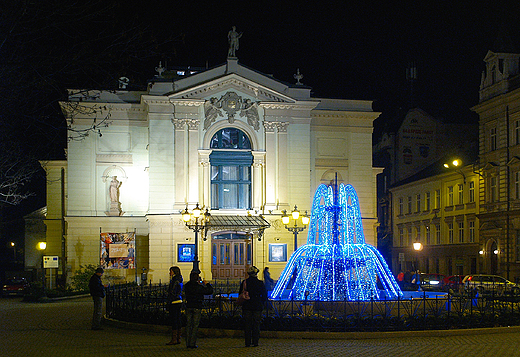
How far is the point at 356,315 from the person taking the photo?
1950 centimetres

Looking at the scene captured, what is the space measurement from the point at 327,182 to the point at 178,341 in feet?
112

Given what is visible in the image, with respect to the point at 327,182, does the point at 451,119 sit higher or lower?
higher

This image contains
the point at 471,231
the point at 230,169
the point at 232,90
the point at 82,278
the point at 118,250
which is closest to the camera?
the point at 82,278

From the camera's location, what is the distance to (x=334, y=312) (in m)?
20.5

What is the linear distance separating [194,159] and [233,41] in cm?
879

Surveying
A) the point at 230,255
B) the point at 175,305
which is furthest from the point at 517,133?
the point at 175,305

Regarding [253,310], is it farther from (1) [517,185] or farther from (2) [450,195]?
(2) [450,195]

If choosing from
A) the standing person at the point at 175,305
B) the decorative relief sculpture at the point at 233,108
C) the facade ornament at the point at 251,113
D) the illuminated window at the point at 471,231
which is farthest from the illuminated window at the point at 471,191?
the standing person at the point at 175,305

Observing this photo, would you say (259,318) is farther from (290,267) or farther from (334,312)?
(290,267)

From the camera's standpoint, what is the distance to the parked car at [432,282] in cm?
4005

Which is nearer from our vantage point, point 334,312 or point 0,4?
point 0,4

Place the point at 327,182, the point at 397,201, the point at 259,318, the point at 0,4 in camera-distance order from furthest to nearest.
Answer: the point at 397,201 < the point at 327,182 < the point at 259,318 < the point at 0,4

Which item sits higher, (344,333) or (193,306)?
(193,306)

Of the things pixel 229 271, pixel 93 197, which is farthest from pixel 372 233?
pixel 93 197
